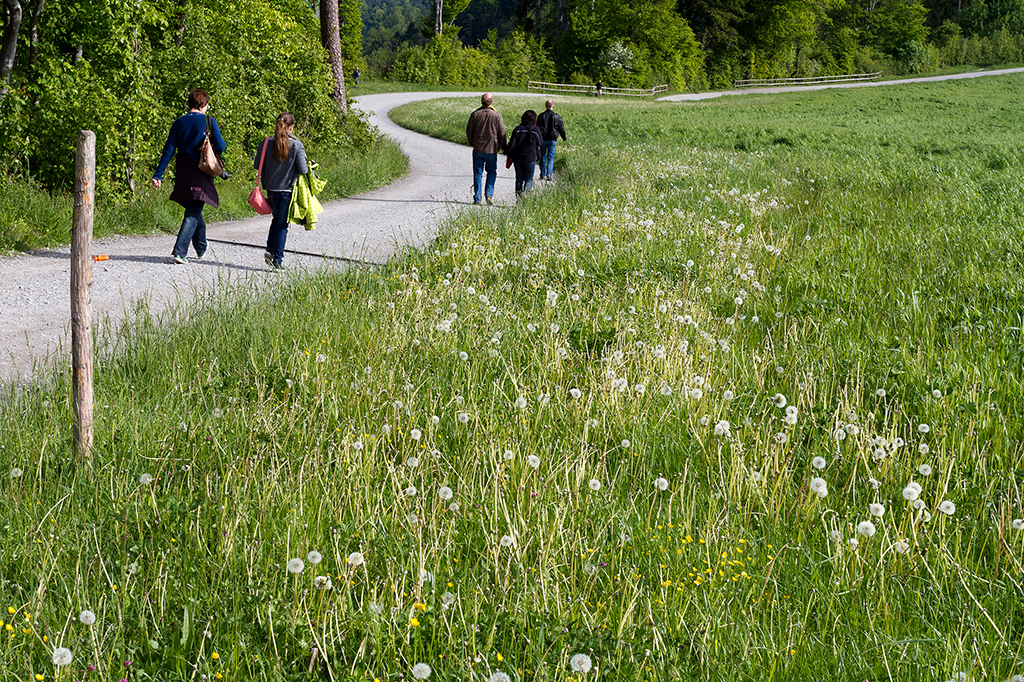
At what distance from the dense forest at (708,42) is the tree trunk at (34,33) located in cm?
5653

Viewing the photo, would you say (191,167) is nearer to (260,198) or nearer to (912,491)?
(260,198)

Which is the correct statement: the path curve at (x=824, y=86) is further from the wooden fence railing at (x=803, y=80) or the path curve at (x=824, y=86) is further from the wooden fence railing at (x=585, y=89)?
the wooden fence railing at (x=585, y=89)

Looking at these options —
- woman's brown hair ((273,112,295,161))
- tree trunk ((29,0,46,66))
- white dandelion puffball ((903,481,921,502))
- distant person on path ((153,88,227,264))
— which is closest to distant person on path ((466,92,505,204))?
woman's brown hair ((273,112,295,161))

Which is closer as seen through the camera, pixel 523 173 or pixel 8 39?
pixel 8 39

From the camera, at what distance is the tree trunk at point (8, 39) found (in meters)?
11.6

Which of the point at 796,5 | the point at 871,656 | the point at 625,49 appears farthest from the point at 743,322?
the point at 796,5

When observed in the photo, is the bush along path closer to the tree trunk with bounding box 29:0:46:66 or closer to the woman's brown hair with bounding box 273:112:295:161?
the woman's brown hair with bounding box 273:112:295:161

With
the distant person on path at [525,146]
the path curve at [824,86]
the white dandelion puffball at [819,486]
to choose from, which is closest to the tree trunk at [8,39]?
the distant person on path at [525,146]

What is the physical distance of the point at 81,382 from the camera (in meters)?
4.16

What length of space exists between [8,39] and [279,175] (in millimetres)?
5131

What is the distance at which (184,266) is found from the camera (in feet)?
32.9

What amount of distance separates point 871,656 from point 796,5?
9532 centimetres

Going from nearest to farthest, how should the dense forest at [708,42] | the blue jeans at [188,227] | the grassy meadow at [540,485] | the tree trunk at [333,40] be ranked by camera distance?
the grassy meadow at [540,485] → the blue jeans at [188,227] → the tree trunk at [333,40] → the dense forest at [708,42]

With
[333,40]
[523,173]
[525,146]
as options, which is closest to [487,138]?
[525,146]
